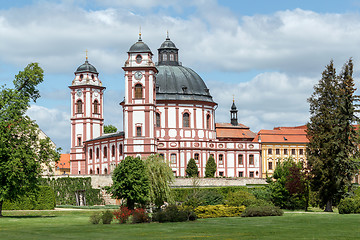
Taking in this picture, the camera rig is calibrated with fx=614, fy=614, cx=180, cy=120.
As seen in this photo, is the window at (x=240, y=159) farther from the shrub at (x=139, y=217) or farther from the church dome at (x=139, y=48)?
the shrub at (x=139, y=217)

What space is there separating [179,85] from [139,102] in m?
10.7

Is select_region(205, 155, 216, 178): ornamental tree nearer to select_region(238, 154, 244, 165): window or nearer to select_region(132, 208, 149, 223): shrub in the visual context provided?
select_region(238, 154, 244, 165): window

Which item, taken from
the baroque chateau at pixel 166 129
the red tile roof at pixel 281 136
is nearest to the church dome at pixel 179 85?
the baroque chateau at pixel 166 129

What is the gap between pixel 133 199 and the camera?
43281 millimetres

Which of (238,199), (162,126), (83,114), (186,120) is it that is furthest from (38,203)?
(83,114)

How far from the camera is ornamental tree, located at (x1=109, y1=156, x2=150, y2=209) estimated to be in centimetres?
4306

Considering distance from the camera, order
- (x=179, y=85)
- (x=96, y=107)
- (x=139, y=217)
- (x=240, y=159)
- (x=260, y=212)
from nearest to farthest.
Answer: (x=139, y=217) → (x=260, y=212) → (x=179, y=85) → (x=240, y=159) → (x=96, y=107)

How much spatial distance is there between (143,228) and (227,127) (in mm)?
65798

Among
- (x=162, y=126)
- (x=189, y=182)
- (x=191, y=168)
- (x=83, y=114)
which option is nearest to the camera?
(x=189, y=182)

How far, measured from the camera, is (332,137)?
5059 centimetres

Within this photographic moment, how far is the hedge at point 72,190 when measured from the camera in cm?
6969

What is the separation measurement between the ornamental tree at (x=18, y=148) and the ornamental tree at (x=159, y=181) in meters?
7.18

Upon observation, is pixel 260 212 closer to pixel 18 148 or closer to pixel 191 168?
pixel 18 148

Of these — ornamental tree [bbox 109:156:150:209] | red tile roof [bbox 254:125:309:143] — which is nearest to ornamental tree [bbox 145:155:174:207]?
ornamental tree [bbox 109:156:150:209]
